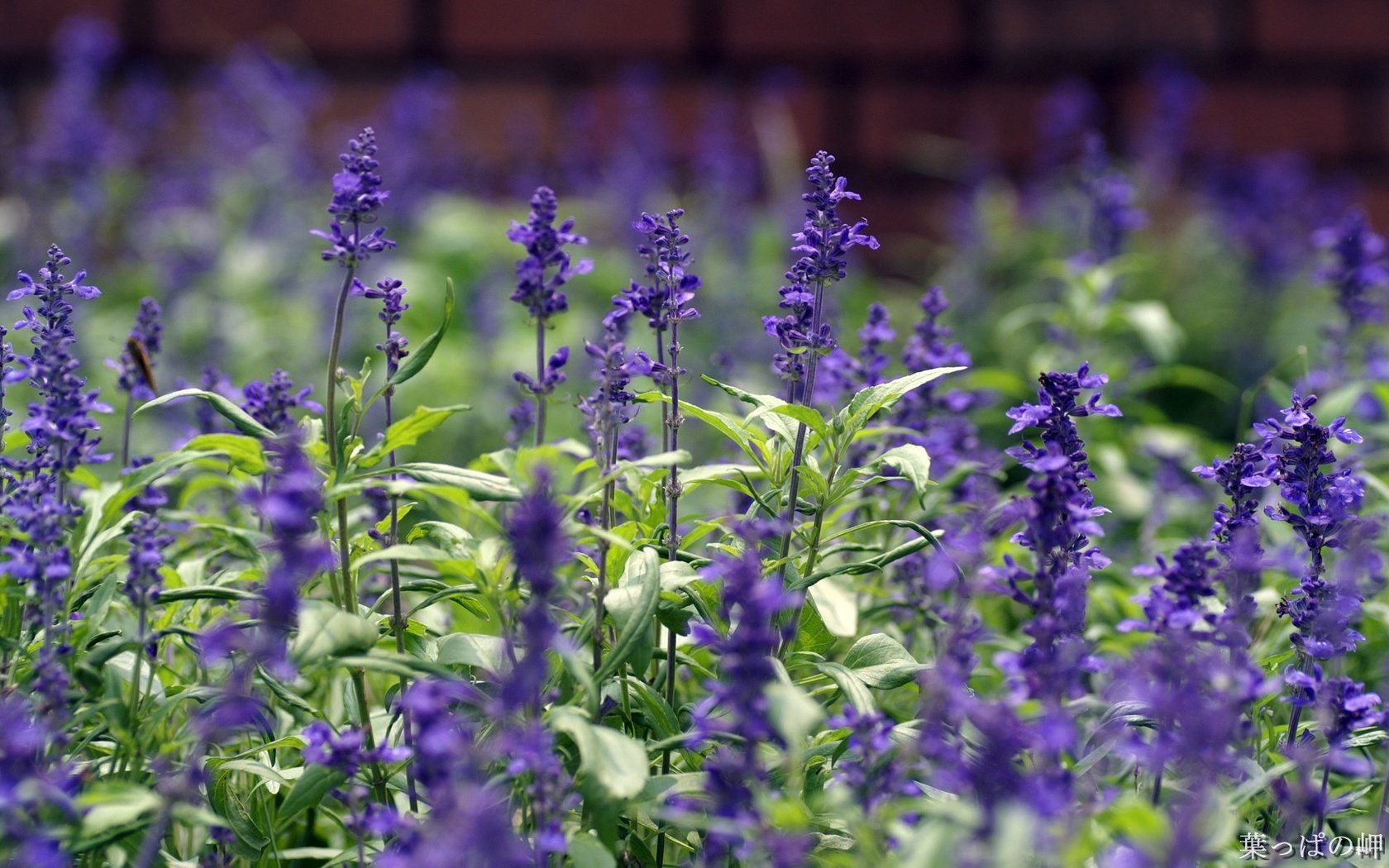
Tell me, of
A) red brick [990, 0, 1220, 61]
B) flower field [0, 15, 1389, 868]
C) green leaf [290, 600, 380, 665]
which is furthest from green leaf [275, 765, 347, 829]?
red brick [990, 0, 1220, 61]

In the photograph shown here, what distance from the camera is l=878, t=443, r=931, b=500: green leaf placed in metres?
1.76

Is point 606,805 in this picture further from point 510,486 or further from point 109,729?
point 109,729

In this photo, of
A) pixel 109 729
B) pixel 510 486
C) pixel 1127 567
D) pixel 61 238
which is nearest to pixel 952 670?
pixel 510 486

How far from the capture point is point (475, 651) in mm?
1801

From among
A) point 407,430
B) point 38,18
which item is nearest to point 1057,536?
point 407,430

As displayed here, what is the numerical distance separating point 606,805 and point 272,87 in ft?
18.9

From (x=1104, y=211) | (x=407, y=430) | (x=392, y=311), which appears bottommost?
(x=407, y=430)

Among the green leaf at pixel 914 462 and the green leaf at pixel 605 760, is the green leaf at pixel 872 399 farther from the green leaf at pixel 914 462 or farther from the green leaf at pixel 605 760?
the green leaf at pixel 605 760

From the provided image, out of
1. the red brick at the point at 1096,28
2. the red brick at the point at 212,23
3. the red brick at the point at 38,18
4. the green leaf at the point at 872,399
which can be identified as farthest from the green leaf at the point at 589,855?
the red brick at the point at 38,18

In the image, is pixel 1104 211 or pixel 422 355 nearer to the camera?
pixel 422 355

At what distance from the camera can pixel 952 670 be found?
1.49 metres

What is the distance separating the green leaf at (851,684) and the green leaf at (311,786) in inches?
25.4

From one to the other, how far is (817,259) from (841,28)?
5.54 metres

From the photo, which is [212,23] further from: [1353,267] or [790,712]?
[790,712]
